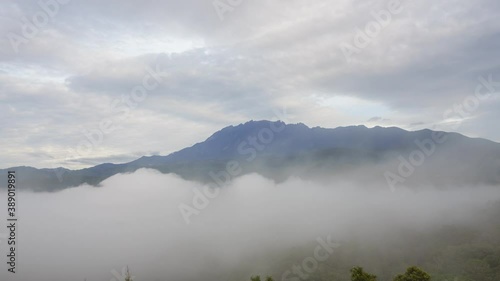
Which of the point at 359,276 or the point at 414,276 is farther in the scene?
the point at 414,276

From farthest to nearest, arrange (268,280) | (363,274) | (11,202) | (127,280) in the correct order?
(268,280) < (11,202) < (363,274) < (127,280)

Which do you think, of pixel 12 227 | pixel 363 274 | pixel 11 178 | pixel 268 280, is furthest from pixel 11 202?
pixel 363 274

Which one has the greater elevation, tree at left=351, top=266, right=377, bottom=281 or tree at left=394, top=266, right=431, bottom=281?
tree at left=351, top=266, right=377, bottom=281

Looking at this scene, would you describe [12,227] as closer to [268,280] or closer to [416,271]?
[268,280]

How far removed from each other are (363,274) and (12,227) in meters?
80.6

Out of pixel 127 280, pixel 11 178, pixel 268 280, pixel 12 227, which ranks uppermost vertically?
pixel 11 178

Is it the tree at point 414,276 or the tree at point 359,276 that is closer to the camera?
the tree at point 359,276

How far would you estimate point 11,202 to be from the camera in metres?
82.1

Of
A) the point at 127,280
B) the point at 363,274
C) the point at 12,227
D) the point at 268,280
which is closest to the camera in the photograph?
the point at 127,280

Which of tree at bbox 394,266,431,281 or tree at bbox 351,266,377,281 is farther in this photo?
tree at bbox 394,266,431,281

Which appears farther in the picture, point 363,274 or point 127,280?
point 363,274

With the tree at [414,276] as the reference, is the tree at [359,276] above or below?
above

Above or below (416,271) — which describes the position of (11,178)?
above

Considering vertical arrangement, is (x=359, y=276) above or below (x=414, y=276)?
above
